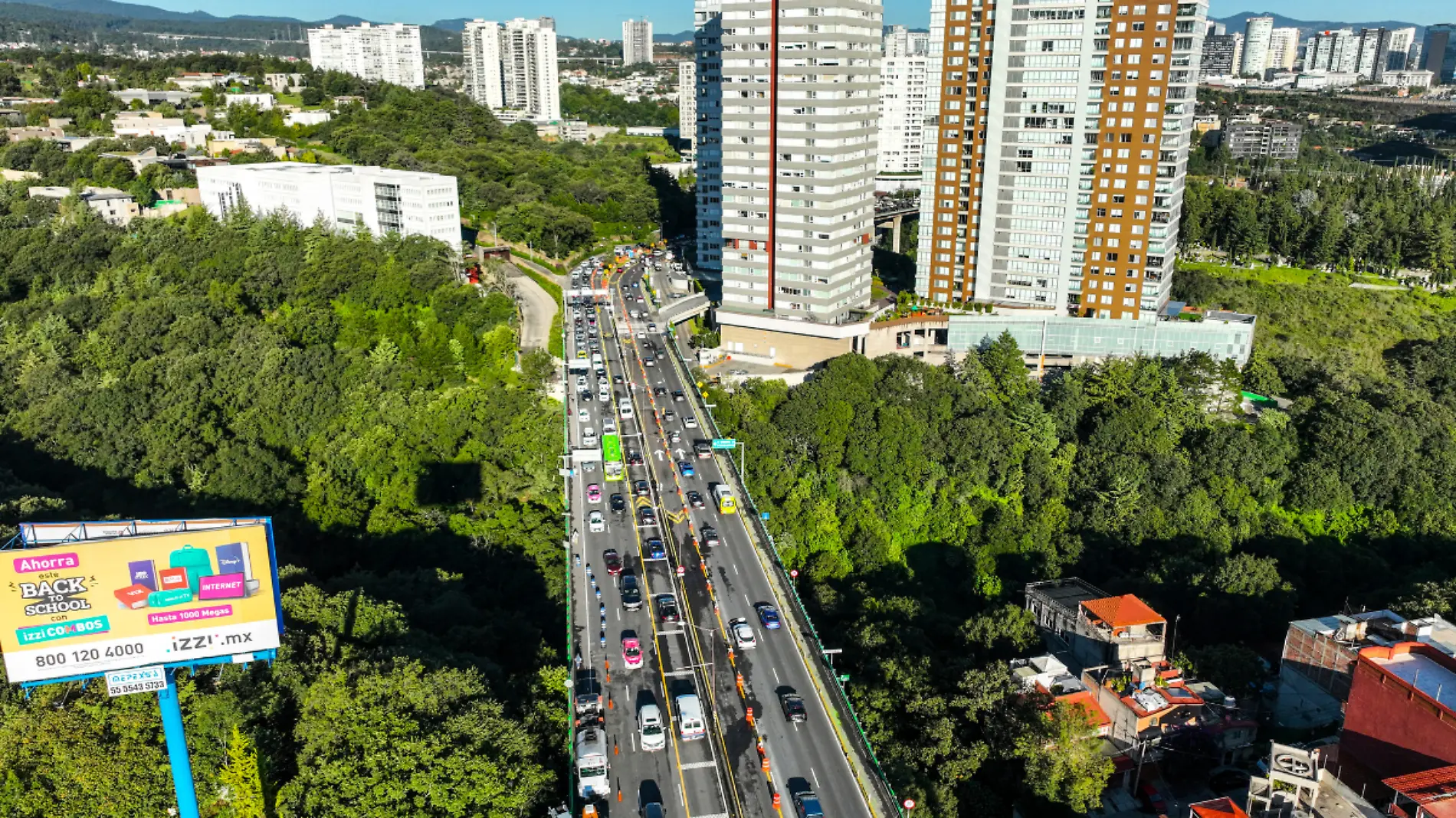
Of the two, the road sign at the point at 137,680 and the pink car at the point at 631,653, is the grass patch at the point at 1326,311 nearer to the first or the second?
Result: the pink car at the point at 631,653

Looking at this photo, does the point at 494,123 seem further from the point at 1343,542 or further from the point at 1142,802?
the point at 1142,802

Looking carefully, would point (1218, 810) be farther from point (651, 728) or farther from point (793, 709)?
point (651, 728)

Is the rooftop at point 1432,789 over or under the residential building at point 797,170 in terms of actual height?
under

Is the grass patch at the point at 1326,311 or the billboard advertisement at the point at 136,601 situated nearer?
the billboard advertisement at the point at 136,601

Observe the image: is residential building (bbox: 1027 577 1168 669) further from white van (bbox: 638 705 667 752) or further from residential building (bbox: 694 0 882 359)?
residential building (bbox: 694 0 882 359)

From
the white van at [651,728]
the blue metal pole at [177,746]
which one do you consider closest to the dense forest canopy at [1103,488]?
the white van at [651,728]

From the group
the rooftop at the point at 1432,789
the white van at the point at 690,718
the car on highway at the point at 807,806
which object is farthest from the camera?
the white van at the point at 690,718

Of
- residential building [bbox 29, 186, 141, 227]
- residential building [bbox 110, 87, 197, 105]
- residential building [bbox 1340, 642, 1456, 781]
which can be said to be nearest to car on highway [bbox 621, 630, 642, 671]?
residential building [bbox 1340, 642, 1456, 781]
